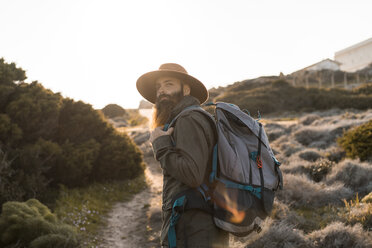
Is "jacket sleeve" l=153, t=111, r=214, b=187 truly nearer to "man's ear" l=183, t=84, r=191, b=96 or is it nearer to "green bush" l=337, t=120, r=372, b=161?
"man's ear" l=183, t=84, r=191, b=96

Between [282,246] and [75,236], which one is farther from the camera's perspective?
[75,236]

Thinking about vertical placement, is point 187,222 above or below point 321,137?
above

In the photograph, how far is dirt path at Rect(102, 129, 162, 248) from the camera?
6147 millimetres

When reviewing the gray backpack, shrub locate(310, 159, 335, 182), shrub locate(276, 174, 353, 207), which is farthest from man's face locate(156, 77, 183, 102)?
shrub locate(310, 159, 335, 182)

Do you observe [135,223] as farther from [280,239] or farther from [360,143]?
[360,143]

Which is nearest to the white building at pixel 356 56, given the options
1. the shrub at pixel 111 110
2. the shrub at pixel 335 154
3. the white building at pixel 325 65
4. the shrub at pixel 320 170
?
the white building at pixel 325 65

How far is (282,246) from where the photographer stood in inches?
171

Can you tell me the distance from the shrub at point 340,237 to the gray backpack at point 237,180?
278 centimetres

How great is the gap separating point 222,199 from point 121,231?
5.51m

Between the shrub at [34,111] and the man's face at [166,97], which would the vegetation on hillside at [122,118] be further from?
the man's face at [166,97]

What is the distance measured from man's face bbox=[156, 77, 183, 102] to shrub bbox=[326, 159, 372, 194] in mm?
5916

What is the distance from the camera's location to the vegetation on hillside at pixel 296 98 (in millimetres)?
25484

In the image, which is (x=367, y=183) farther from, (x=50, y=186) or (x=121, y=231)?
(x=50, y=186)

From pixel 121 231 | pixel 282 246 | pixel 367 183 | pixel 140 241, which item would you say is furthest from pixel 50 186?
pixel 367 183
